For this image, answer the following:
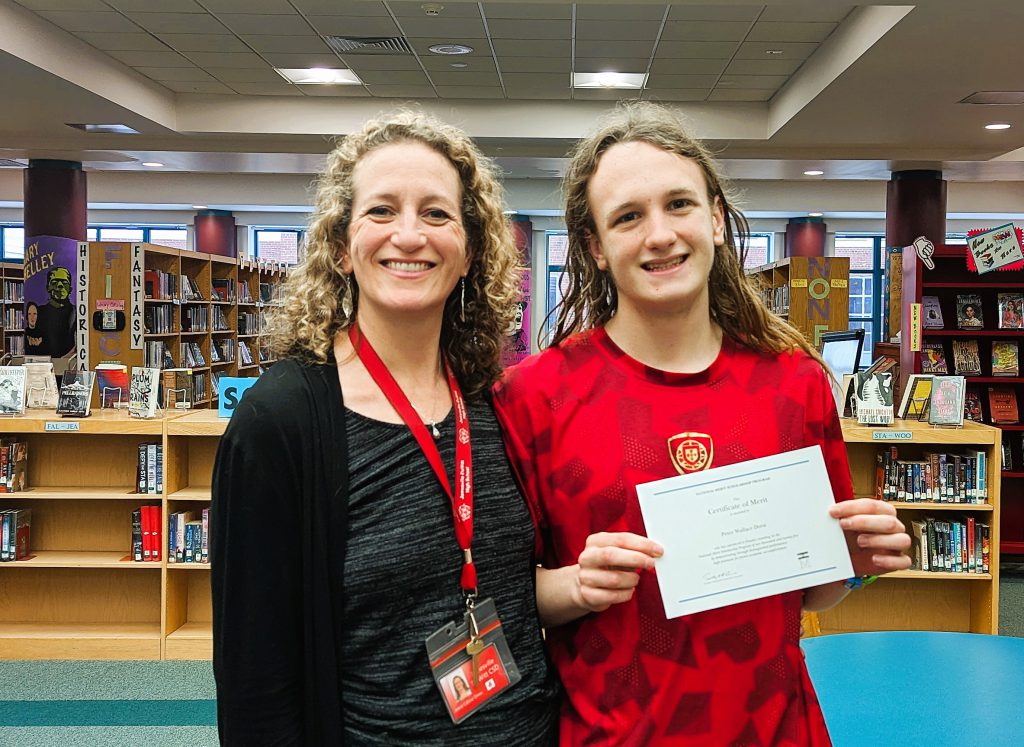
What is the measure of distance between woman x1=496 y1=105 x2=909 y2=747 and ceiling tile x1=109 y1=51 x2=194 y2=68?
23.3 feet

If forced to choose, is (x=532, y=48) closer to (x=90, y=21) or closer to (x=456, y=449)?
(x=90, y=21)

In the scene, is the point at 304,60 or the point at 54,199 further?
the point at 54,199

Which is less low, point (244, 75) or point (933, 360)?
point (244, 75)

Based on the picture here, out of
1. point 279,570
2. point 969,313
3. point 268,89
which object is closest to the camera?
point 279,570

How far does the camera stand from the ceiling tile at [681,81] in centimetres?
823

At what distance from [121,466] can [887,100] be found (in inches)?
254

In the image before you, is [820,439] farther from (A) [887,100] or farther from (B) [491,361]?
(A) [887,100]

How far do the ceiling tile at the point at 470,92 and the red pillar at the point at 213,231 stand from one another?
29.5 feet

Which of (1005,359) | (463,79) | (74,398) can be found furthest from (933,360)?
(74,398)

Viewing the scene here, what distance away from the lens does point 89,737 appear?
380 cm

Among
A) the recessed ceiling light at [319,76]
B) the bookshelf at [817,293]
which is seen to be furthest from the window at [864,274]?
the recessed ceiling light at [319,76]

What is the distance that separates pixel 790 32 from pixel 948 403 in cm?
336

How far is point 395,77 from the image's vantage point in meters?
8.34

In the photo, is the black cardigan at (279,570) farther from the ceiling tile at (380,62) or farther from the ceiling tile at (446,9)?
the ceiling tile at (380,62)
